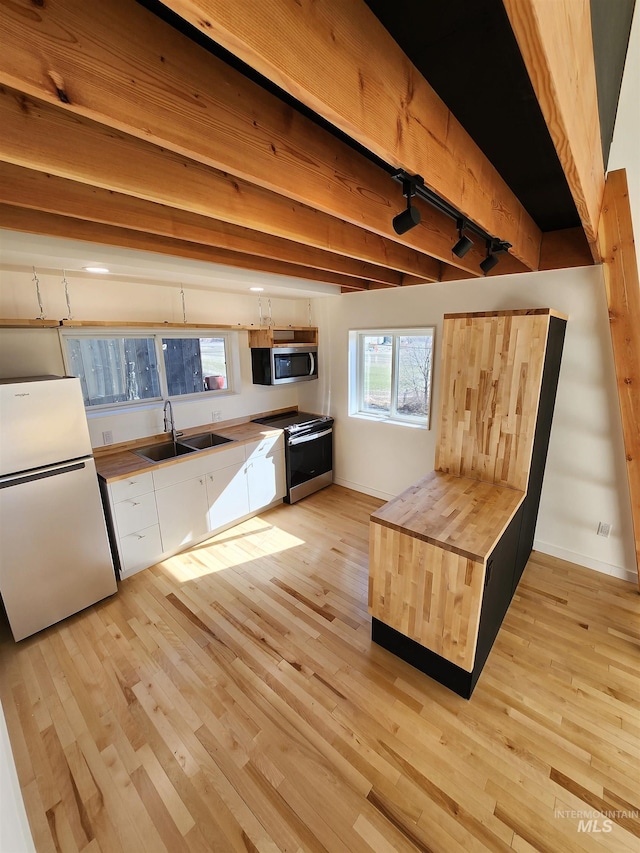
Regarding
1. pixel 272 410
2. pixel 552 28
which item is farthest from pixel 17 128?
pixel 272 410

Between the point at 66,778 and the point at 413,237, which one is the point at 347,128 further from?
the point at 66,778

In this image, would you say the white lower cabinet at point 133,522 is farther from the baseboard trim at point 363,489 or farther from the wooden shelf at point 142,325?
the baseboard trim at point 363,489

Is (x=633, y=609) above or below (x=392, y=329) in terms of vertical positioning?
below

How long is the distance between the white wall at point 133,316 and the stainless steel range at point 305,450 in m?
0.42

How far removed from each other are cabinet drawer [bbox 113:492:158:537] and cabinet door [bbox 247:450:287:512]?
3.22 feet

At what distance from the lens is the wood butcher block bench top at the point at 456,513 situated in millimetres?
1797

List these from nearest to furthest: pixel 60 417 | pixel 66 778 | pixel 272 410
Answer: pixel 66 778, pixel 60 417, pixel 272 410

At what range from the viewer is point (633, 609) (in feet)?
8.13

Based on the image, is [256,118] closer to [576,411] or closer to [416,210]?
[416,210]

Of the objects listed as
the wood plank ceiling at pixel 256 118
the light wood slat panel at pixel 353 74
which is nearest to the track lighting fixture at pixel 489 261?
the wood plank ceiling at pixel 256 118

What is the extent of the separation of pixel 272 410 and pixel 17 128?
3.52 metres

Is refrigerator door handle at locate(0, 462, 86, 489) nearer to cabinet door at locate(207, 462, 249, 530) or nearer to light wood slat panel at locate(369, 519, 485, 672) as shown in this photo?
cabinet door at locate(207, 462, 249, 530)

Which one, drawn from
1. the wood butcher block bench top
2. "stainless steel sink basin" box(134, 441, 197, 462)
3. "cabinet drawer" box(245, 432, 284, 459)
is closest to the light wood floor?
the wood butcher block bench top

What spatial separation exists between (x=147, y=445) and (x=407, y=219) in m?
2.97
